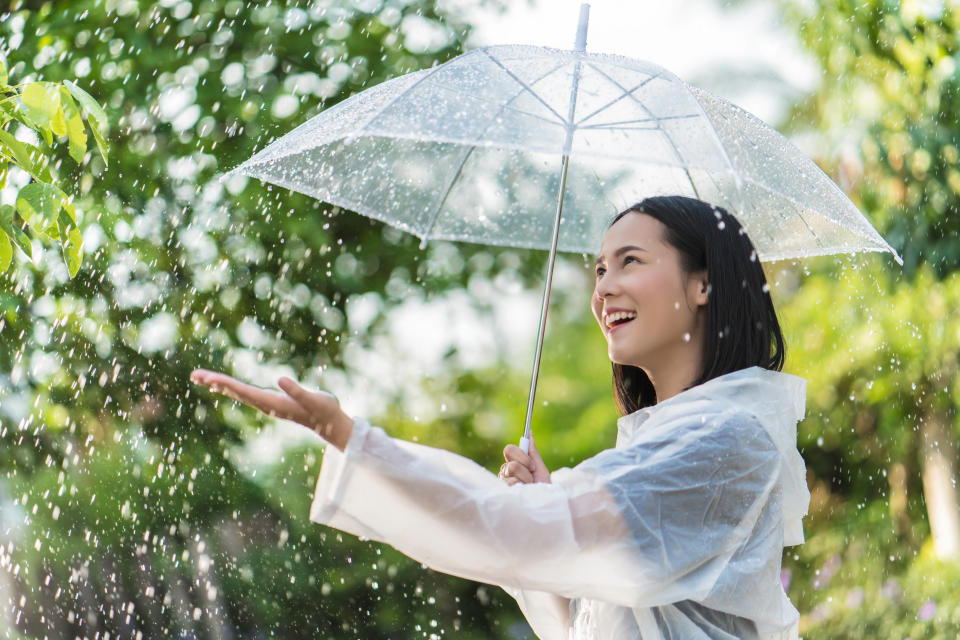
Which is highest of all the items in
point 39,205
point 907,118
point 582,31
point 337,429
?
point 582,31

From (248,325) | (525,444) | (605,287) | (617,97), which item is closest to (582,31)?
(617,97)

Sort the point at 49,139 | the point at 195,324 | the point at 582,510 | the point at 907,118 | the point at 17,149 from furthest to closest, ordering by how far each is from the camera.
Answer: the point at 907,118 → the point at 195,324 → the point at 49,139 → the point at 17,149 → the point at 582,510

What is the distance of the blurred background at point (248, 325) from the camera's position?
428 centimetres

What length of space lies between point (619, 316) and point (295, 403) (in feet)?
2.61

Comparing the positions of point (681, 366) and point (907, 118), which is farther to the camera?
point (907, 118)

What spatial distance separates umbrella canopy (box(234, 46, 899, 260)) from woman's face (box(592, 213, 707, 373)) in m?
0.15

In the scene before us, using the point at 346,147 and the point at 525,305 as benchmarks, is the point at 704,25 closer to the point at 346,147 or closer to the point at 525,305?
the point at 525,305

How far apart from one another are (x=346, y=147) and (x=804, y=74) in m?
6.60

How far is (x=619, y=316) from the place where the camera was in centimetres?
187

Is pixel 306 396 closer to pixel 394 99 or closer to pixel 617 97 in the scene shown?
pixel 394 99

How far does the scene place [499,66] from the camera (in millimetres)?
2145

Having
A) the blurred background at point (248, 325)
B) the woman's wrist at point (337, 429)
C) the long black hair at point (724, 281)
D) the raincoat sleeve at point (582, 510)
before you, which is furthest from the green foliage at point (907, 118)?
the woman's wrist at point (337, 429)

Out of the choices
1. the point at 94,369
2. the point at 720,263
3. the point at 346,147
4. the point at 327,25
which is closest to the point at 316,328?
the point at 94,369

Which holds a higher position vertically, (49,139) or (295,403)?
(295,403)
